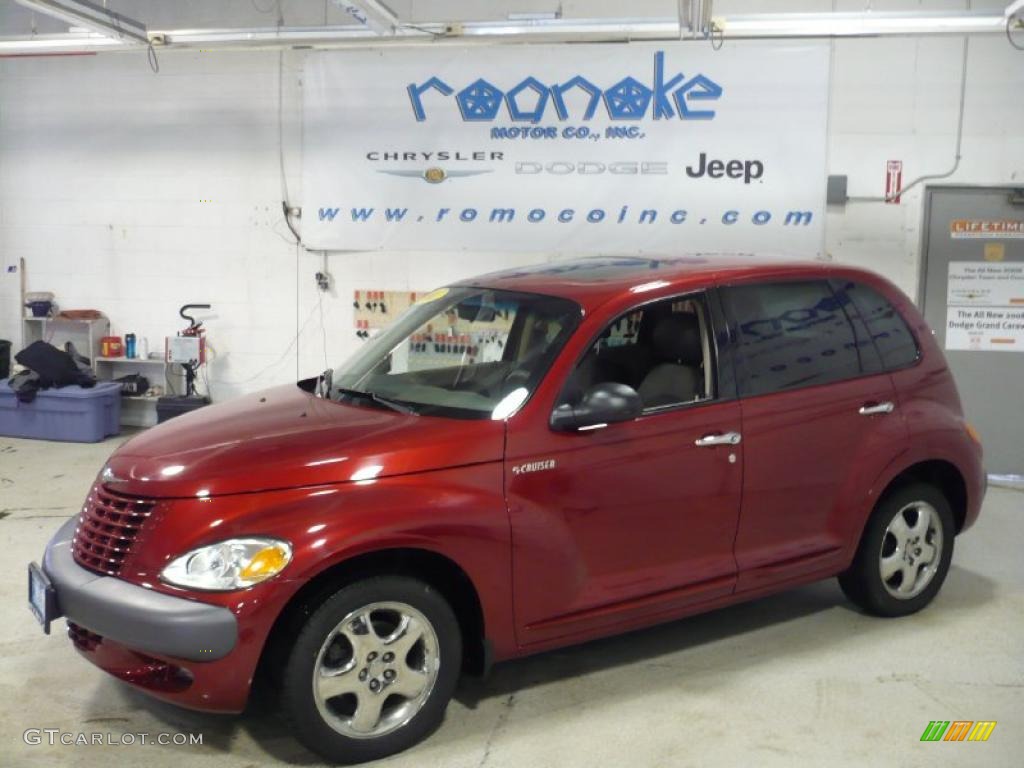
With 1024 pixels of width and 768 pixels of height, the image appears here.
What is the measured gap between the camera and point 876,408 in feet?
13.6

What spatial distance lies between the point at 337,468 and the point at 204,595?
54 cm

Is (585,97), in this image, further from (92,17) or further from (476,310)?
(476,310)

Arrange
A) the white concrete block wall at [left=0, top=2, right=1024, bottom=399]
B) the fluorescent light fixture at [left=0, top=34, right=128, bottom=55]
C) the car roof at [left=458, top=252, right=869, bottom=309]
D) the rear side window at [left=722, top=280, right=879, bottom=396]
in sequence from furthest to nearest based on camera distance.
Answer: the white concrete block wall at [left=0, top=2, right=1024, bottom=399] < the fluorescent light fixture at [left=0, top=34, right=128, bottom=55] < the rear side window at [left=722, top=280, right=879, bottom=396] < the car roof at [left=458, top=252, right=869, bottom=309]

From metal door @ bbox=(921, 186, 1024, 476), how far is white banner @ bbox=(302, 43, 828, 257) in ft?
3.05

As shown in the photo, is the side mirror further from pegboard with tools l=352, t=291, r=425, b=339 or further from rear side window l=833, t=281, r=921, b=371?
pegboard with tools l=352, t=291, r=425, b=339

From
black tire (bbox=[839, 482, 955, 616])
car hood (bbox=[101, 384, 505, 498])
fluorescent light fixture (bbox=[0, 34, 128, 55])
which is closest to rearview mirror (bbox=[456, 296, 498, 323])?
car hood (bbox=[101, 384, 505, 498])

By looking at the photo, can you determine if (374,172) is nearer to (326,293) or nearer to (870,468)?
(326,293)

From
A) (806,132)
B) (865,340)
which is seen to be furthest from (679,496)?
(806,132)

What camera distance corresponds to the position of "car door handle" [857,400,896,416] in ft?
13.5

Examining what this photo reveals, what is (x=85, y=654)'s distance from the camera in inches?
127

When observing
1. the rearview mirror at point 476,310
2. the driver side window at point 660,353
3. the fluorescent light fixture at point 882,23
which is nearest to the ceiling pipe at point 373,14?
the fluorescent light fixture at point 882,23

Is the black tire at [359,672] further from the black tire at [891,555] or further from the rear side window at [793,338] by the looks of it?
the black tire at [891,555]

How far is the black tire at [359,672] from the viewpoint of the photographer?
302 centimetres

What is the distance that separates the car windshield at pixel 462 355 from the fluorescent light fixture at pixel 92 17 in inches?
147
